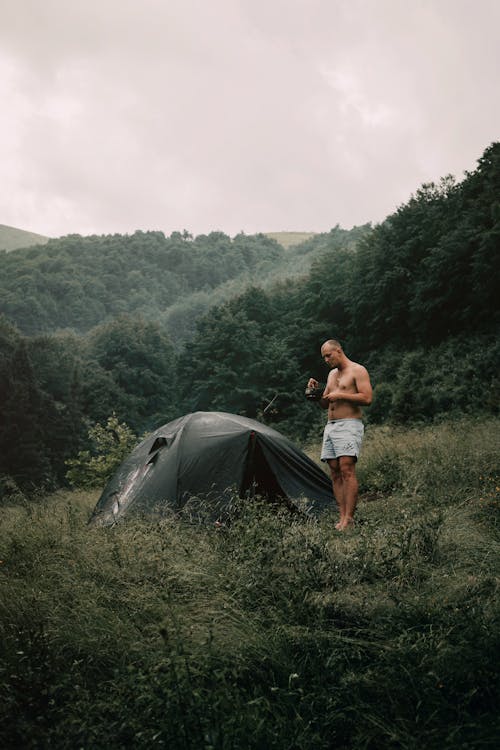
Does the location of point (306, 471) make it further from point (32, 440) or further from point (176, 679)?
point (32, 440)

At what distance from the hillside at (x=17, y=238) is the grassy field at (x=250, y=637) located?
349 feet

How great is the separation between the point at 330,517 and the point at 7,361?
27.9 metres

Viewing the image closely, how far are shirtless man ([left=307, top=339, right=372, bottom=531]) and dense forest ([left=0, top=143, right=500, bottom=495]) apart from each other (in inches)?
245

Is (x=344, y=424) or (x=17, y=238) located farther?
(x=17, y=238)

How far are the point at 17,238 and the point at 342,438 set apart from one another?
369 feet

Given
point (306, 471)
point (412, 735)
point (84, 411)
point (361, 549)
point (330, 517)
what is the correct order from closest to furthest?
1. point (412, 735)
2. point (361, 549)
3. point (330, 517)
4. point (306, 471)
5. point (84, 411)

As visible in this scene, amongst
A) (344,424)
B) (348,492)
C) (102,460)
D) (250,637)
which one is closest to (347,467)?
(348,492)

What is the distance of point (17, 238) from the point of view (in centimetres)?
10744

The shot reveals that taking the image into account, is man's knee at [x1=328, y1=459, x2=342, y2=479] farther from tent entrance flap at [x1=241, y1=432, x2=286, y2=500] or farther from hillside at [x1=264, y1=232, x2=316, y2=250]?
hillside at [x1=264, y1=232, x2=316, y2=250]

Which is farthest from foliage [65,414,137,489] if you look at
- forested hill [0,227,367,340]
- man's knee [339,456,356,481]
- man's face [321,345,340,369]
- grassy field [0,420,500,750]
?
forested hill [0,227,367,340]

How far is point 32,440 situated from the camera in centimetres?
2912

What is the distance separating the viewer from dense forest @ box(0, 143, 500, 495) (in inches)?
823

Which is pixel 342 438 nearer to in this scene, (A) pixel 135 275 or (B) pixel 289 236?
(A) pixel 135 275

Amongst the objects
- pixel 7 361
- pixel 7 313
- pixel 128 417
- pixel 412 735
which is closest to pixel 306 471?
pixel 412 735
